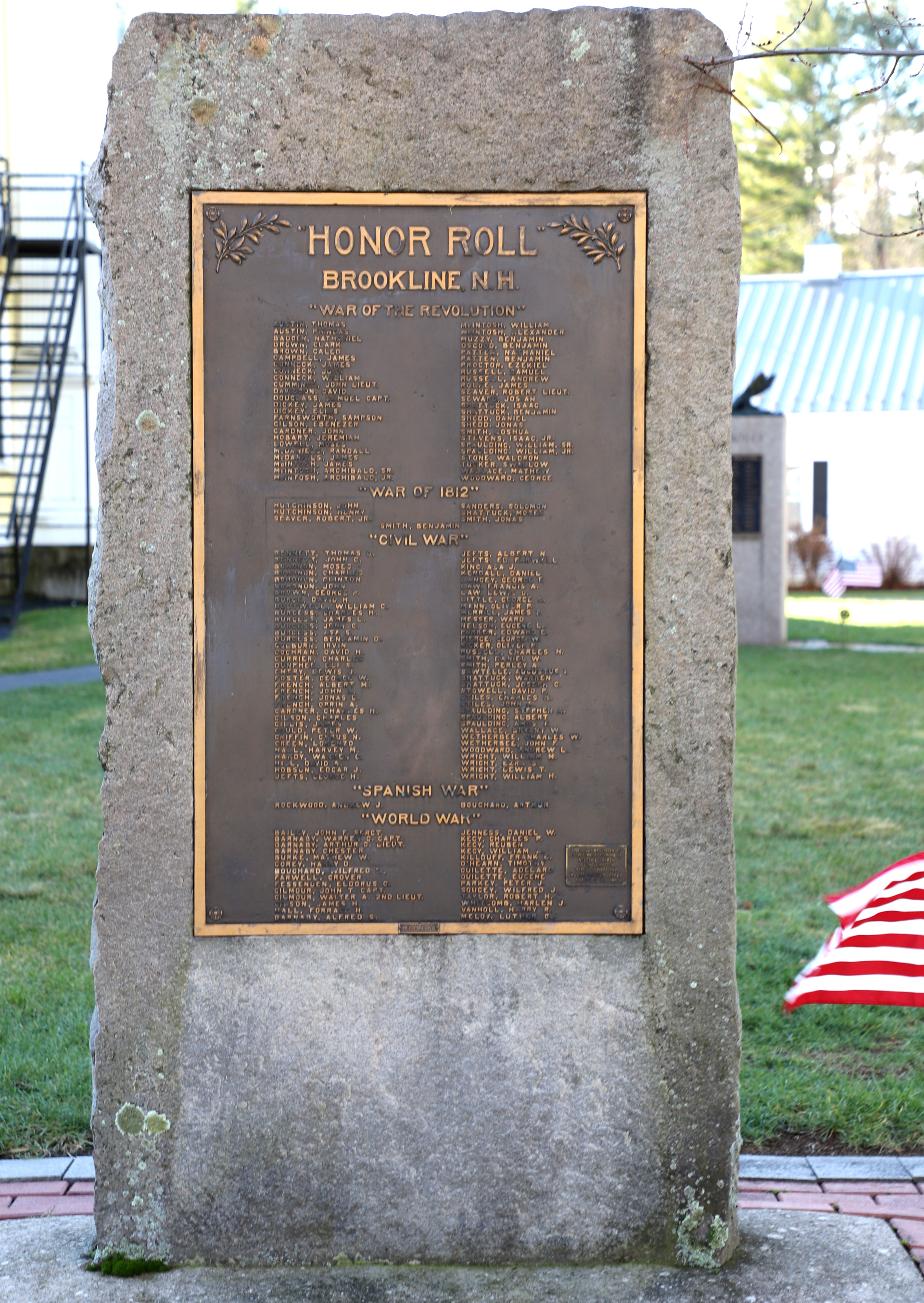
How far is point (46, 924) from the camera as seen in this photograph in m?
6.64

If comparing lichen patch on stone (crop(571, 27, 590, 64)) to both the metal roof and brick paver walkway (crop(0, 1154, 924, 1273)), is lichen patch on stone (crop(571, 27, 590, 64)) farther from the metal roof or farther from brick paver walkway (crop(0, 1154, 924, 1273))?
the metal roof

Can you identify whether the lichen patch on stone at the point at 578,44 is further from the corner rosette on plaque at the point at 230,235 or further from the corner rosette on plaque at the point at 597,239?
the corner rosette on plaque at the point at 230,235

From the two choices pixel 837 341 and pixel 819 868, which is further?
pixel 837 341

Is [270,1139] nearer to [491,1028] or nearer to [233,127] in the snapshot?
[491,1028]

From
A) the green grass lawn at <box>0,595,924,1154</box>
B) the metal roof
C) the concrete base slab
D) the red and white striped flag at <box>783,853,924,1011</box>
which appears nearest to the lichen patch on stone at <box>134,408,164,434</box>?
the concrete base slab

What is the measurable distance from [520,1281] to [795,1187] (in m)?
0.92

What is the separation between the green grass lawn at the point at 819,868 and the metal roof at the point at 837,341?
62.3ft

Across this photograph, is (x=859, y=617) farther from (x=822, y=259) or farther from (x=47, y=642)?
(x=822, y=259)

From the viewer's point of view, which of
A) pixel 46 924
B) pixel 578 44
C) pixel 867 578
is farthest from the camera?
pixel 867 578

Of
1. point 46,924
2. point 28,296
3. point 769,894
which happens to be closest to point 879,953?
point 769,894

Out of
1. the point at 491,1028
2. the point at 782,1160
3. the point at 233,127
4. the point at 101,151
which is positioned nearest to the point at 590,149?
the point at 233,127

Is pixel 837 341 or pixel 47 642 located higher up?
pixel 837 341

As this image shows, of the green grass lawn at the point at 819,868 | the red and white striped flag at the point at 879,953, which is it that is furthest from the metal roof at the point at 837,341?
the red and white striped flag at the point at 879,953

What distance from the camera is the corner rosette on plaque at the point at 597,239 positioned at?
3.71 metres
